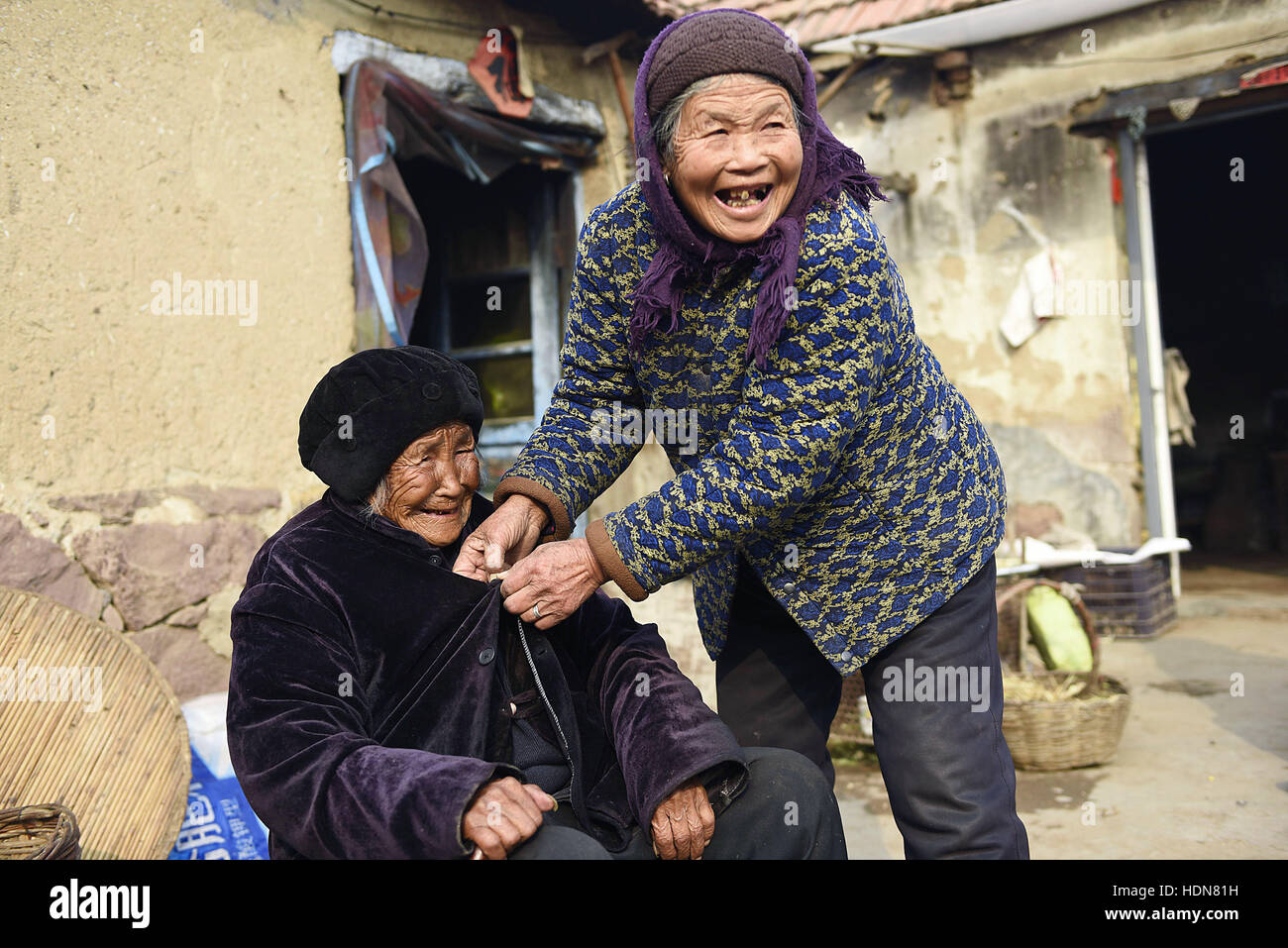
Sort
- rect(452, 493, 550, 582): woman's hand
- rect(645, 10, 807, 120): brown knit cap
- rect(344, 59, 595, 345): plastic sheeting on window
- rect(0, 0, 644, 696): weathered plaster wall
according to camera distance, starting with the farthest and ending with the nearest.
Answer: rect(344, 59, 595, 345): plastic sheeting on window
rect(0, 0, 644, 696): weathered plaster wall
rect(452, 493, 550, 582): woman's hand
rect(645, 10, 807, 120): brown knit cap

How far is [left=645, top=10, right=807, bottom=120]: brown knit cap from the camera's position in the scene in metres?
1.71

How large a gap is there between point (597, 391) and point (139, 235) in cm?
206

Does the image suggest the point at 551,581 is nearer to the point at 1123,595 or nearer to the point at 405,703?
the point at 405,703

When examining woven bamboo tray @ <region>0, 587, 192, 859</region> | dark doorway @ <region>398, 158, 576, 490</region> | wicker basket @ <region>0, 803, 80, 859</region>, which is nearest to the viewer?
wicker basket @ <region>0, 803, 80, 859</region>

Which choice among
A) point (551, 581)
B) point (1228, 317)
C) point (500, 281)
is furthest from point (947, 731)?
point (1228, 317)

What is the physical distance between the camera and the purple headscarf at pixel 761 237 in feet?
5.72

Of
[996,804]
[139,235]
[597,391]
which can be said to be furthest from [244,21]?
[996,804]

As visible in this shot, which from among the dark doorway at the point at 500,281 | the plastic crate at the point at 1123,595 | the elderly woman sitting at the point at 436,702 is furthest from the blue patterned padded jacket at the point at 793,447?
the plastic crate at the point at 1123,595

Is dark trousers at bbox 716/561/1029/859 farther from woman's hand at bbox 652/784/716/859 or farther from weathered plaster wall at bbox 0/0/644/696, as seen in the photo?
weathered plaster wall at bbox 0/0/644/696

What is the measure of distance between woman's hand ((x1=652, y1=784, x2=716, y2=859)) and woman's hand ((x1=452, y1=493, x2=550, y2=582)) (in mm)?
529

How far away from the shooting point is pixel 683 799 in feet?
5.85

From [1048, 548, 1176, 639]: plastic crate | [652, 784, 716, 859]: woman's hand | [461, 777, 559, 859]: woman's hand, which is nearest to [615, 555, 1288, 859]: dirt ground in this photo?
[1048, 548, 1176, 639]: plastic crate

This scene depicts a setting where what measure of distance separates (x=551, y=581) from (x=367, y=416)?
0.47m
